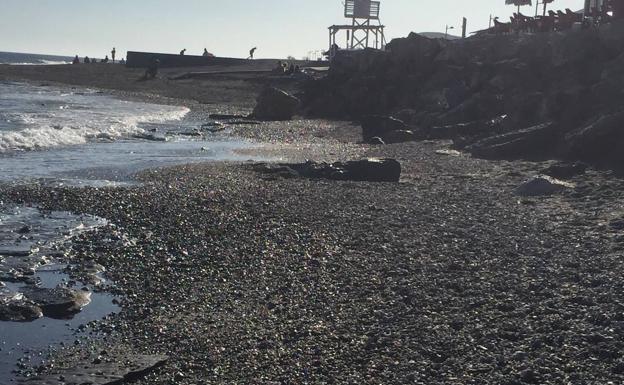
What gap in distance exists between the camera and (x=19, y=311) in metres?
9.28

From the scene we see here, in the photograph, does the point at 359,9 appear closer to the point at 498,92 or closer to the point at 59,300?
the point at 498,92

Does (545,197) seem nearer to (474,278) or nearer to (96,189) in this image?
(474,278)

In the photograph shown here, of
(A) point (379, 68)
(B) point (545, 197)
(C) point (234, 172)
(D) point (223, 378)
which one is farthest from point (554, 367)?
(A) point (379, 68)

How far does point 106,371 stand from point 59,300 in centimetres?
243

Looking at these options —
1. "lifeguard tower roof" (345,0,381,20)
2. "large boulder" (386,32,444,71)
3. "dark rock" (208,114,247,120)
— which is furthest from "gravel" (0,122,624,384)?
"lifeguard tower roof" (345,0,381,20)

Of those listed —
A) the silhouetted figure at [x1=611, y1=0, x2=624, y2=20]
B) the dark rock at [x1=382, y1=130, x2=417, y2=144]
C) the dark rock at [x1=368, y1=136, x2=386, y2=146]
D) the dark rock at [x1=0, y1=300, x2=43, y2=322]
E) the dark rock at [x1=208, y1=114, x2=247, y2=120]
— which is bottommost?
the dark rock at [x1=0, y1=300, x2=43, y2=322]

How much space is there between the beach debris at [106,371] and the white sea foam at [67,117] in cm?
1967

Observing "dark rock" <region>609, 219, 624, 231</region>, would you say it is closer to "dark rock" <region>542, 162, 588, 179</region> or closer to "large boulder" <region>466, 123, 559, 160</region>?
"dark rock" <region>542, 162, 588, 179</region>

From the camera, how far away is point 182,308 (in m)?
9.67

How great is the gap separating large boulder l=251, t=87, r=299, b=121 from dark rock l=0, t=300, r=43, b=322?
34250mm

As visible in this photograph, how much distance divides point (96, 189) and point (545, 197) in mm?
10724

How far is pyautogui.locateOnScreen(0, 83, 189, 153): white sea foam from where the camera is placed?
93.8ft

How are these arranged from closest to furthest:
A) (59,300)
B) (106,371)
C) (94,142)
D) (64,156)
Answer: (106,371) < (59,300) < (64,156) < (94,142)

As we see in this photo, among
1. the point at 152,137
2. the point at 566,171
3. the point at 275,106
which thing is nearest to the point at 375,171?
the point at 566,171
